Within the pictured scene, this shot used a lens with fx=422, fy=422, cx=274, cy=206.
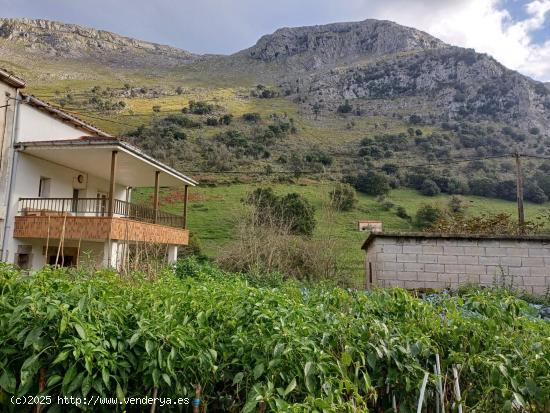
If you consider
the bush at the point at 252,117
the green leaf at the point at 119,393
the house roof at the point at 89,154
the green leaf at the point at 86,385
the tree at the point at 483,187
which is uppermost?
the bush at the point at 252,117

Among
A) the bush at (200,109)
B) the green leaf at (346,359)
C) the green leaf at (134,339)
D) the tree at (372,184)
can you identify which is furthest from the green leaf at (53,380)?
the bush at (200,109)

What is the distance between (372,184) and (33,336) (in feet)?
108

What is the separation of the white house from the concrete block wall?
7299 mm

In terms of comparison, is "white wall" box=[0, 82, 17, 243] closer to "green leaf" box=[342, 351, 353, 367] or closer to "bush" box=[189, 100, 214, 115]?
"green leaf" box=[342, 351, 353, 367]

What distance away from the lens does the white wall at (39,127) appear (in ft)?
45.9

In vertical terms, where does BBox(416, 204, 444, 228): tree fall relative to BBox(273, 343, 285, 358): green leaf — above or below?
above

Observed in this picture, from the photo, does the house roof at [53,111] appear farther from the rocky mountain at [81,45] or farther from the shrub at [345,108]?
the rocky mountain at [81,45]

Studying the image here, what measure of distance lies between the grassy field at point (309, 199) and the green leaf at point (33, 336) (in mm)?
16231

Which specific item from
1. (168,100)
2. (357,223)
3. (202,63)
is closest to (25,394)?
(357,223)

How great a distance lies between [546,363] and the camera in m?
2.25

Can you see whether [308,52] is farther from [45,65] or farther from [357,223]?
[357,223]

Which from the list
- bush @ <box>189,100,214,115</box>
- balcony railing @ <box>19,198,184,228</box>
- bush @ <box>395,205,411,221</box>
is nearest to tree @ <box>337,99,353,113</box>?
bush @ <box>189,100,214,115</box>

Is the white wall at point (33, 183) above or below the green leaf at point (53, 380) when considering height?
above

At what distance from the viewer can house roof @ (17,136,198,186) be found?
41.6 ft
